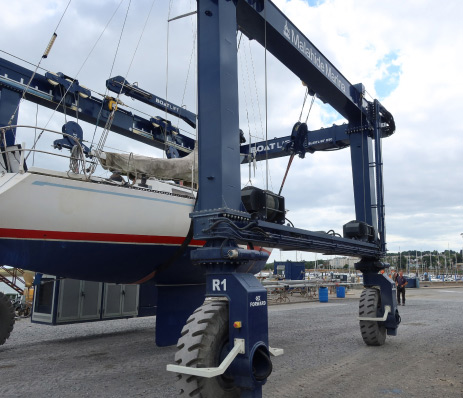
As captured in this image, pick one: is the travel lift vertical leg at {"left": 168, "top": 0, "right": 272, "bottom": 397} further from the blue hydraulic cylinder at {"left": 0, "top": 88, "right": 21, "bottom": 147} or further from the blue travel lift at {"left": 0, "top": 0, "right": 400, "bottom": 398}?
the blue hydraulic cylinder at {"left": 0, "top": 88, "right": 21, "bottom": 147}

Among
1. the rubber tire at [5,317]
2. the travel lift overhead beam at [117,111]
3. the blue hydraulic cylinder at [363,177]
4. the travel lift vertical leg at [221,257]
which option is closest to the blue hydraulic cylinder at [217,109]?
the travel lift vertical leg at [221,257]

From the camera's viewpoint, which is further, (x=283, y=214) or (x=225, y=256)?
(x=283, y=214)

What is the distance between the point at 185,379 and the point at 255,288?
1.02m

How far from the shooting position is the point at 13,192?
186 inches

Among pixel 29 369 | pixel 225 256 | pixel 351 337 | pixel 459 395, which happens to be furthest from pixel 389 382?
pixel 29 369

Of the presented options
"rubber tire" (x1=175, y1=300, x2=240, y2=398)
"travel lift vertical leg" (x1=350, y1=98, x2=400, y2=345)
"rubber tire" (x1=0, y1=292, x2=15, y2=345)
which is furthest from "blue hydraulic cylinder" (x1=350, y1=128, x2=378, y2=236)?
"rubber tire" (x1=0, y1=292, x2=15, y2=345)

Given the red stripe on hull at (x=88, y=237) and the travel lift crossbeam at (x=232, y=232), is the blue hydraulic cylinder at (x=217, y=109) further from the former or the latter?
the red stripe on hull at (x=88, y=237)

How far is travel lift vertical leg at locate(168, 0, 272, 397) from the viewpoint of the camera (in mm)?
3473

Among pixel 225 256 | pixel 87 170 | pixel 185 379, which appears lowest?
pixel 185 379

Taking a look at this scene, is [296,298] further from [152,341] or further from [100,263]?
[100,263]

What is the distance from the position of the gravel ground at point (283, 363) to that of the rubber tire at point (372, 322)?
181mm

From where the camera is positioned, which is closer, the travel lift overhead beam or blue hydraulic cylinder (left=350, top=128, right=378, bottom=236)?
blue hydraulic cylinder (left=350, top=128, right=378, bottom=236)

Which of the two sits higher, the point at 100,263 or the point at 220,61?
the point at 220,61

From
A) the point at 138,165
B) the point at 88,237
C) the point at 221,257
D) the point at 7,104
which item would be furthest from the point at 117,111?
the point at 221,257
